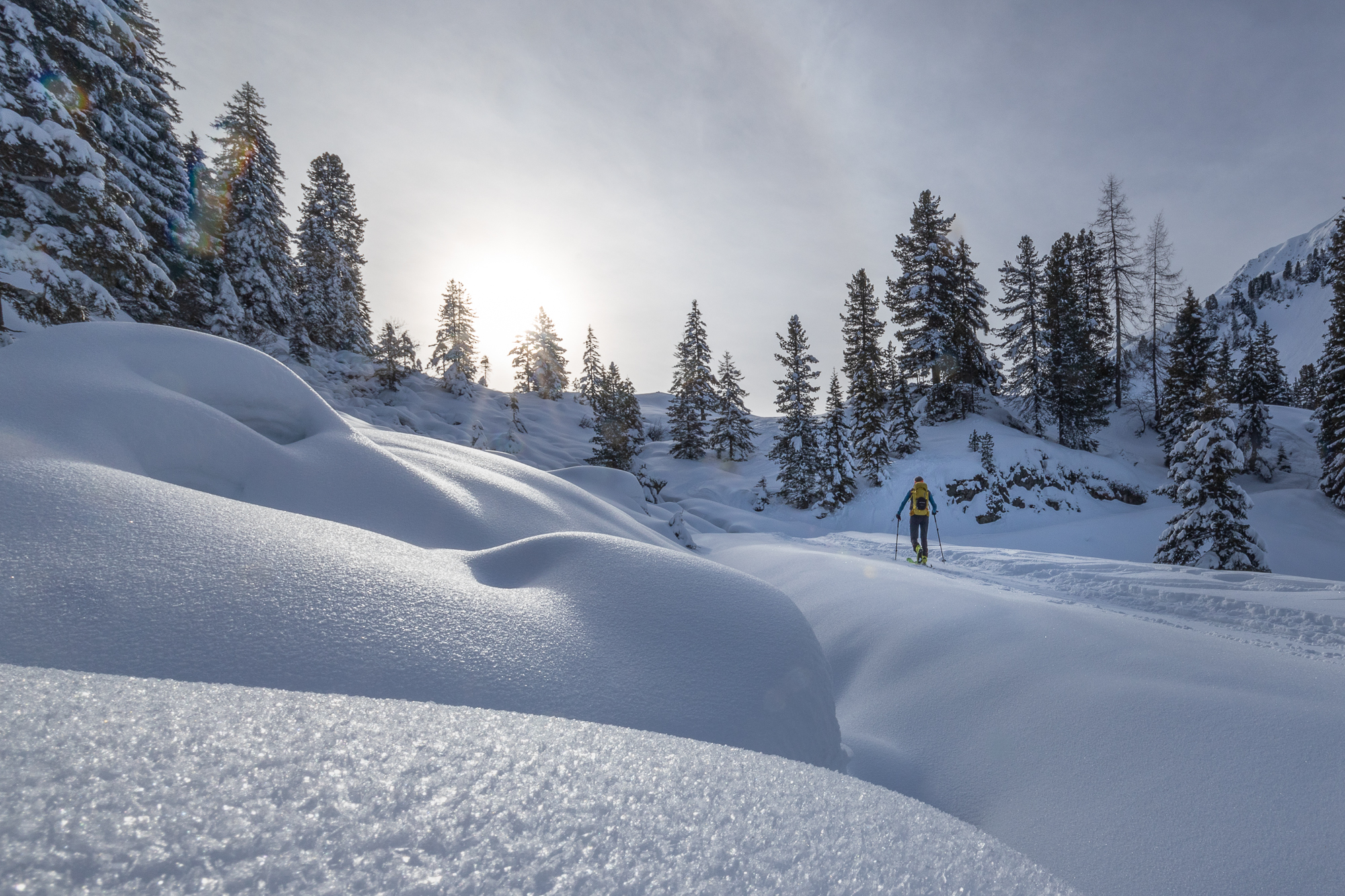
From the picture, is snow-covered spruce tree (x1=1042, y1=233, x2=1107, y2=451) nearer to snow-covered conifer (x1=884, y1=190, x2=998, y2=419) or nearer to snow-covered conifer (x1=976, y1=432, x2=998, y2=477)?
snow-covered conifer (x1=884, y1=190, x2=998, y2=419)

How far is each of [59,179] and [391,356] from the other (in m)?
14.5

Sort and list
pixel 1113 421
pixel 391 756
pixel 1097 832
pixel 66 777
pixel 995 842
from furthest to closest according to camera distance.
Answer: pixel 1113 421 → pixel 1097 832 → pixel 995 842 → pixel 391 756 → pixel 66 777

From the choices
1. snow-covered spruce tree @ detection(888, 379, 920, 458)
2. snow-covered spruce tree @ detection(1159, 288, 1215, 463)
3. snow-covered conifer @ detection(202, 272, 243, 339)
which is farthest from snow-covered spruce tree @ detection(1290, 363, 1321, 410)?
snow-covered conifer @ detection(202, 272, 243, 339)

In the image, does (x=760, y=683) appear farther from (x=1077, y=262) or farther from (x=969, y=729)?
(x=1077, y=262)

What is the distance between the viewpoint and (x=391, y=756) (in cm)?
102

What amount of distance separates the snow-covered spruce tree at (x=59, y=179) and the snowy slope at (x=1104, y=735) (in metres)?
12.3

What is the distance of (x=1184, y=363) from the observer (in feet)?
74.5

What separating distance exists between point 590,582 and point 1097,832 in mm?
2260

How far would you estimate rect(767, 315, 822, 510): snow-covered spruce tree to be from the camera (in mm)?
22938

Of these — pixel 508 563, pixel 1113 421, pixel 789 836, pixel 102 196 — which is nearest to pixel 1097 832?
pixel 789 836

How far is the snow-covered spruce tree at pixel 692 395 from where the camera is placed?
32469mm

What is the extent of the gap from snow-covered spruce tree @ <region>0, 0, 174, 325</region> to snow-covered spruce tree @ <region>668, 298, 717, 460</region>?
81.4 feet

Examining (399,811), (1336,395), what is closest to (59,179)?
(399,811)

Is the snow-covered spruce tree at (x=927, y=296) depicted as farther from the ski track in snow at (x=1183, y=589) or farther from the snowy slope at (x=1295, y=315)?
the snowy slope at (x=1295, y=315)
